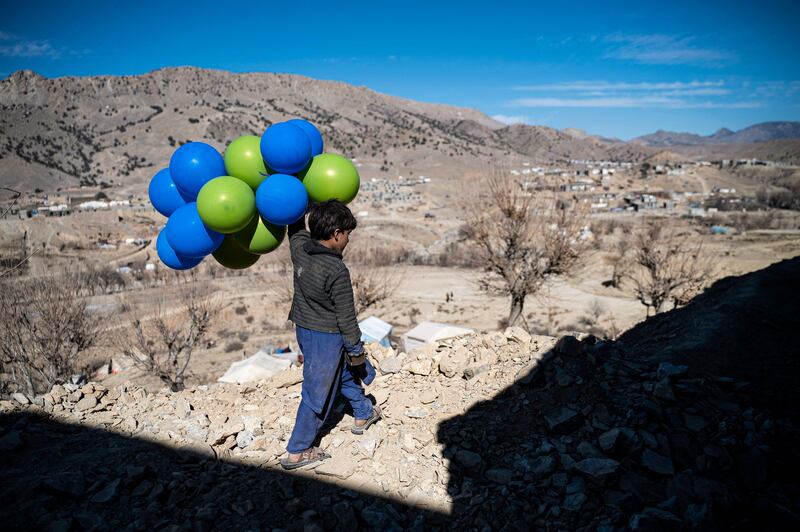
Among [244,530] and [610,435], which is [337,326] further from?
[610,435]

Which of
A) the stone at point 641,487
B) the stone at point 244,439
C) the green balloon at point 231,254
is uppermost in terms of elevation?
the green balloon at point 231,254

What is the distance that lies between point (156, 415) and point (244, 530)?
237 centimetres

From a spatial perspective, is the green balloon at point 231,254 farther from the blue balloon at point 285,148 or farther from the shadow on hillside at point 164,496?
the shadow on hillside at point 164,496

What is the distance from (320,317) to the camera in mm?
3572

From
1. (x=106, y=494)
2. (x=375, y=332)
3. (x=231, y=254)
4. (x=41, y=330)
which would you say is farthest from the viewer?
(x=375, y=332)

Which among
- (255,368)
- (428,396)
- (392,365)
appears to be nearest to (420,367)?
(392,365)

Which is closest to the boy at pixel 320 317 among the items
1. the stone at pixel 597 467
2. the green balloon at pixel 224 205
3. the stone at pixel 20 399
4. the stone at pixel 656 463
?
the green balloon at pixel 224 205

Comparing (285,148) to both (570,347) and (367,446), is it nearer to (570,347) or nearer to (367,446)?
(367,446)

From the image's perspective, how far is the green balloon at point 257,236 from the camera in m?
3.75

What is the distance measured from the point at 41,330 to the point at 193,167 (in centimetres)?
1335

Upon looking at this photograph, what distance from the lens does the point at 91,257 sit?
35.8 m

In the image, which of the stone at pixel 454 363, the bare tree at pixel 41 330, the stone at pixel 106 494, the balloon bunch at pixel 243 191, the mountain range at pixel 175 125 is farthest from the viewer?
the mountain range at pixel 175 125

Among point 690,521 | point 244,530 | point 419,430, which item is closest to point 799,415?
point 690,521

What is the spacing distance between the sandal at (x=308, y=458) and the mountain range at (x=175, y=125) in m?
77.0
